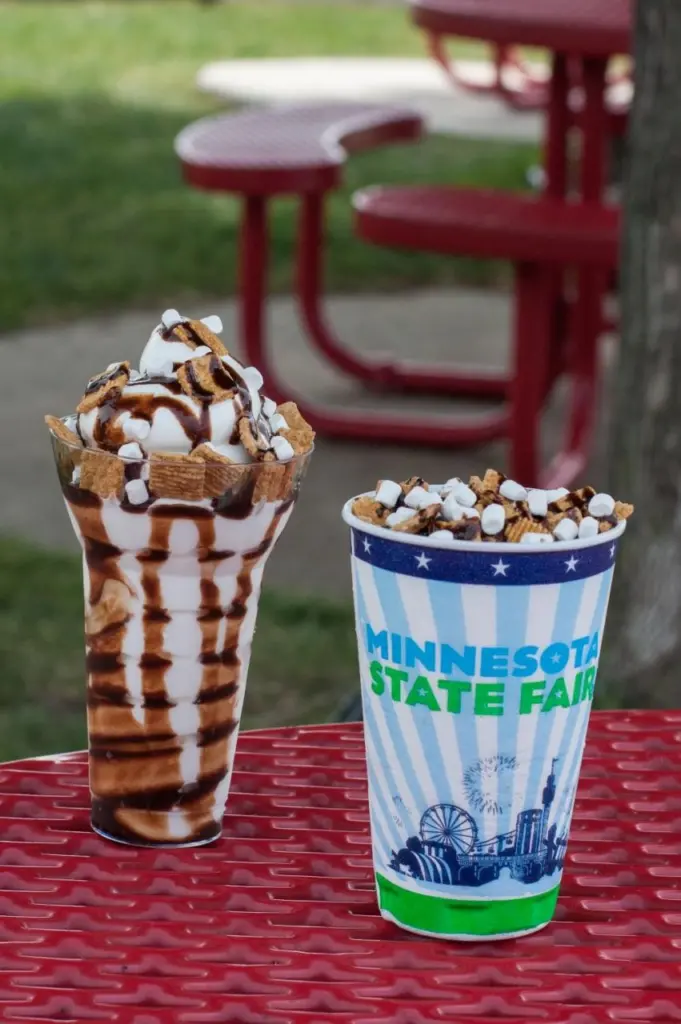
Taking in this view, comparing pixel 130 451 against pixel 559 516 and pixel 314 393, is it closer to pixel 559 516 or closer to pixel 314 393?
pixel 559 516

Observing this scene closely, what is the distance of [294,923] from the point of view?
3.79ft

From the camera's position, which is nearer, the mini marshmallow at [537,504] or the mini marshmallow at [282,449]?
the mini marshmallow at [537,504]

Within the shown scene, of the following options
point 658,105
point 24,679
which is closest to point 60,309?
point 24,679

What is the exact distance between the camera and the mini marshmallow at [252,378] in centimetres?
128

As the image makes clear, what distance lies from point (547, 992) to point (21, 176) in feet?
25.6

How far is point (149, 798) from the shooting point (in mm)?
1276

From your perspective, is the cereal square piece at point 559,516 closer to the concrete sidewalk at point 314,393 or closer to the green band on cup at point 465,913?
the green band on cup at point 465,913

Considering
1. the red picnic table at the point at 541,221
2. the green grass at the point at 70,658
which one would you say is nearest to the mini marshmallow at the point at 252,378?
the green grass at the point at 70,658

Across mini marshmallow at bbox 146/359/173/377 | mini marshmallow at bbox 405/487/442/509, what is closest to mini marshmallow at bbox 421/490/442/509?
mini marshmallow at bbox 405/487/442/509

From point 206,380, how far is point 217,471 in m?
0.08

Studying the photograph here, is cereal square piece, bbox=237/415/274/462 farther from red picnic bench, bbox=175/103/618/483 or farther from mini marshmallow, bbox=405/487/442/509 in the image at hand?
red picnic bench, bbox=175/103/618/483

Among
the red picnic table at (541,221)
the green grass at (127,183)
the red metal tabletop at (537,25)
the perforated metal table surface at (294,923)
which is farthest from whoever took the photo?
the green grass at (127,183)

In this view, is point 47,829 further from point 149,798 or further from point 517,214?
point 517,214

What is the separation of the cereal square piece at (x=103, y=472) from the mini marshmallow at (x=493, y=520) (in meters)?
0.25
